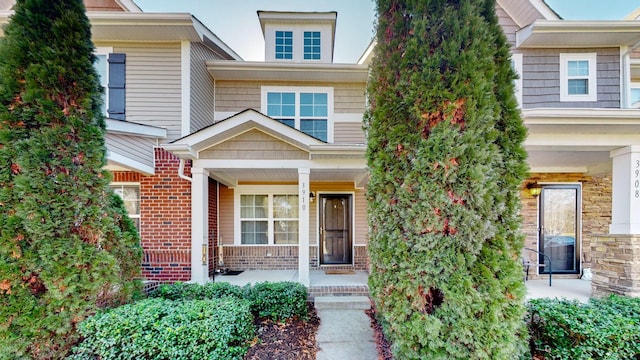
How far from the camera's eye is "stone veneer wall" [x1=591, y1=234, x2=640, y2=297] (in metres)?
4.57

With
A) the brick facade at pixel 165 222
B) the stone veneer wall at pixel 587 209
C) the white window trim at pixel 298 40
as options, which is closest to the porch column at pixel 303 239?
the brick facade at pixel 165 222

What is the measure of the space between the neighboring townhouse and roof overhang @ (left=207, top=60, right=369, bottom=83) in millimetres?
36

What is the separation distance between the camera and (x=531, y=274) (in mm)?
6449

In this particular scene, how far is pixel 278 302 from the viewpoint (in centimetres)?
449

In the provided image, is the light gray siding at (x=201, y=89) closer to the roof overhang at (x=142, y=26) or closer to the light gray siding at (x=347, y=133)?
the roof overhang at (x=142, y=26)

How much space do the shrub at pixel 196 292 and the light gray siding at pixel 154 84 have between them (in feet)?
11.2

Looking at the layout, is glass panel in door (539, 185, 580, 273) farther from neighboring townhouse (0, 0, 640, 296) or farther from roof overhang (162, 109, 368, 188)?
roof overhang (162, 109, 368, 188)

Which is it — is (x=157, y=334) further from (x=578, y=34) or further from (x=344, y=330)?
(x=578, y=34)

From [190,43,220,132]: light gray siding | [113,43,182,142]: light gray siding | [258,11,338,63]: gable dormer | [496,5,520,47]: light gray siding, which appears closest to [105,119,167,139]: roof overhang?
[113,43,182,142]: light gray siding

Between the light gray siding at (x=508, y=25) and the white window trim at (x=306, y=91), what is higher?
the light gray siding at (x=508, y=25)

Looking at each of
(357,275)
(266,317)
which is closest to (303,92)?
(357,275)

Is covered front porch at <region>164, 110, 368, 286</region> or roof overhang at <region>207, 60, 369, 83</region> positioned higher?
roof overhang at <region>207, 60, 369, 83</region>

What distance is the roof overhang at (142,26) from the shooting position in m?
5.71

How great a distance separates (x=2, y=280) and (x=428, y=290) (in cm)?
452
